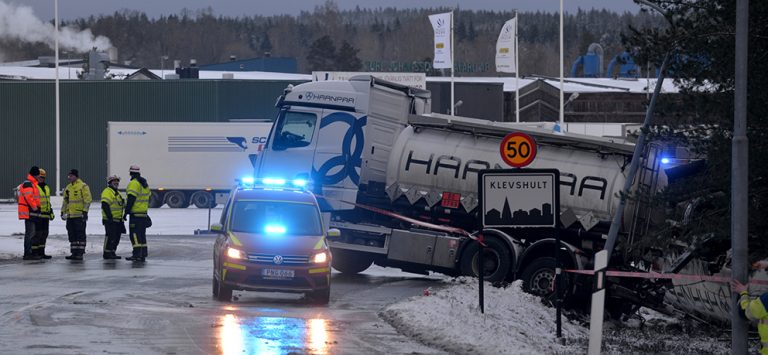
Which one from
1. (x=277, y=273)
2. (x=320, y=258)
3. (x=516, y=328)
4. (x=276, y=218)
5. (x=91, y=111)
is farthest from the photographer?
(x=91, y=111)

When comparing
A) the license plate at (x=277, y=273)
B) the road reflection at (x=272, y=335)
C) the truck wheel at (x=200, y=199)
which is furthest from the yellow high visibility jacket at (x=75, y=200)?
the truck wheel at (x=200, y=199)

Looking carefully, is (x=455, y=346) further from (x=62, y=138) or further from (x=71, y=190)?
(x=62, y=138)

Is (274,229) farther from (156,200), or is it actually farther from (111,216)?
(156,200)

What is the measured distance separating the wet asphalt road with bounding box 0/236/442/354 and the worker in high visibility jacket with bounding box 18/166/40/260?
5.57 feet

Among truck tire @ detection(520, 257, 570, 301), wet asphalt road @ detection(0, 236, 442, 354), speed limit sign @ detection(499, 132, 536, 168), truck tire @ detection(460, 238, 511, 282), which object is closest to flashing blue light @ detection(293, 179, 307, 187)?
wet asphalt road @ detection(0, 236, 442, 354)

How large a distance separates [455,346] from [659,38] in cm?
465

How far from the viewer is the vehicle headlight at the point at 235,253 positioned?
18688mm

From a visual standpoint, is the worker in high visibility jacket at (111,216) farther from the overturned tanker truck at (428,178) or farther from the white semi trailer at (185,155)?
the white semi trailer at (185,155)

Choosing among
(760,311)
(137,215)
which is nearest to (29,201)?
(137,215)

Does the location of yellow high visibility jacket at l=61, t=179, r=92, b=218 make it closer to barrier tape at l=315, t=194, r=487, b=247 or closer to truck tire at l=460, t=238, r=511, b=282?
barrier tape at l=315, t=194, r=487, b=247

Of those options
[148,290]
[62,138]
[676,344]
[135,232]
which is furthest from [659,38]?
[62,138]

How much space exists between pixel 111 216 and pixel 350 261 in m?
5.48

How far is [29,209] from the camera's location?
27000 mm

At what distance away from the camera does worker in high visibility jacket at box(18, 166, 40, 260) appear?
27.0 metres
